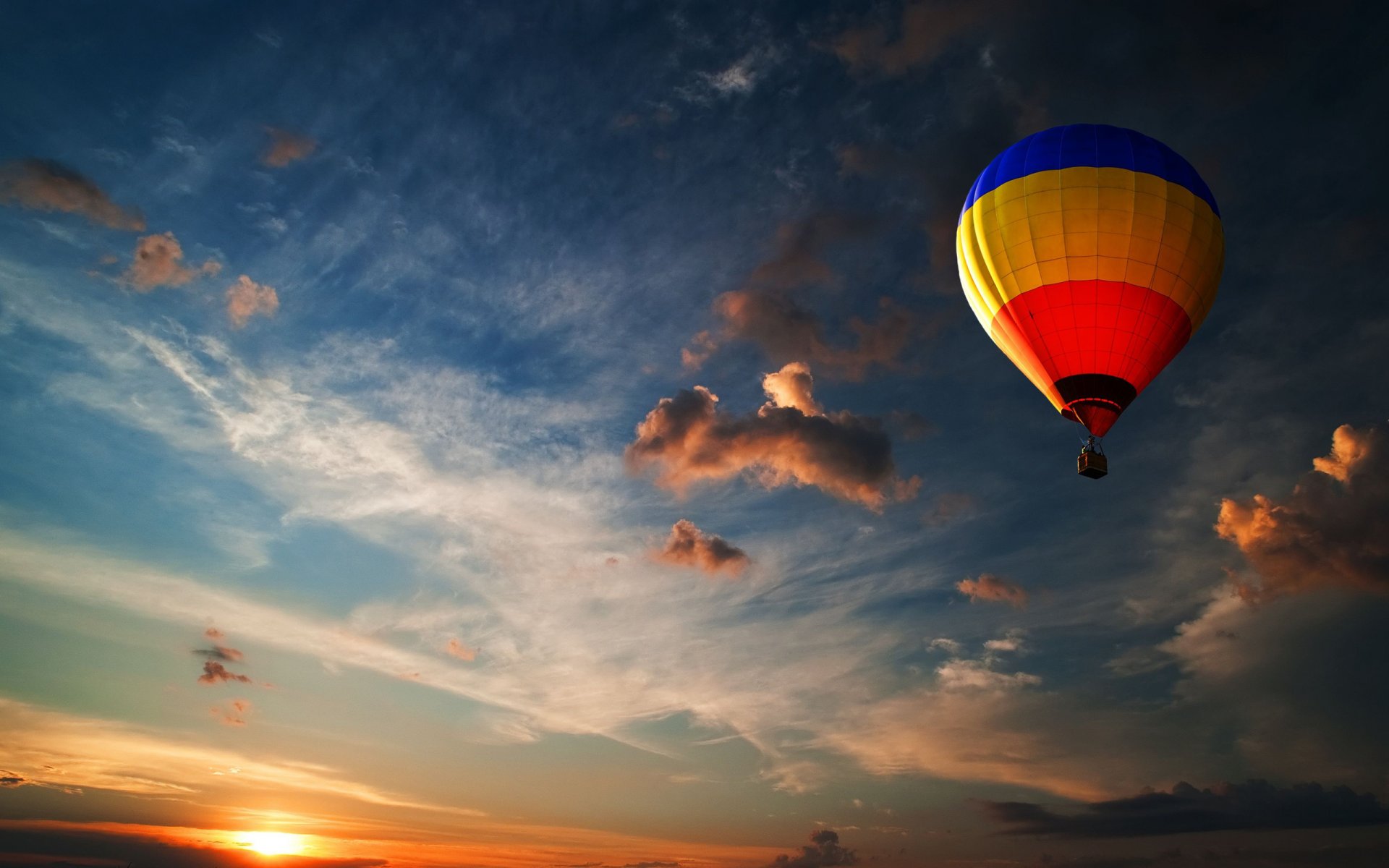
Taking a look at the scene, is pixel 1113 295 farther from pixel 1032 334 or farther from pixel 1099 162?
pixel 1099 162

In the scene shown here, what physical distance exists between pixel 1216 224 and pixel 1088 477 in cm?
1804

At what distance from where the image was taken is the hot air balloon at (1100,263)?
157 feet

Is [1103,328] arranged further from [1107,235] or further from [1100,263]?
[1107,235]

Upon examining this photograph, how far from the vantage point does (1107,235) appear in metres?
47.7

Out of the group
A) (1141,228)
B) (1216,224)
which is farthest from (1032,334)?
(1216,224)

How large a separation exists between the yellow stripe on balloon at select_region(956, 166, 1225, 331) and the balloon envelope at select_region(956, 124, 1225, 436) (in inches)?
2.4

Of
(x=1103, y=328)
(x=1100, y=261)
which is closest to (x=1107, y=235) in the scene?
(x=1100, y=261)

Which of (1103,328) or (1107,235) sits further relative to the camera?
Result: (1103,328)

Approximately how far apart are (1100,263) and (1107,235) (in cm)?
166

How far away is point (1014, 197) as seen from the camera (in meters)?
50.5

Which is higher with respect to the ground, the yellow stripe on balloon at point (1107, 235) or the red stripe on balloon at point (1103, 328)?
the yellow stripe on balloon at point (1107, 235)

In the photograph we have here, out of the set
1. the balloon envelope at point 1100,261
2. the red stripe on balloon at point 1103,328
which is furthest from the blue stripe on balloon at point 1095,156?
the red stripe on balloon at point 1103,328

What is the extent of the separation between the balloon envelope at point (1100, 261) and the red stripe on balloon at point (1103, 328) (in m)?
0.06

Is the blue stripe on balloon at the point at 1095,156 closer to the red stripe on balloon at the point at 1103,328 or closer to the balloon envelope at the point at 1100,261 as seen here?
the balloon envelope at the point at 1100,261
